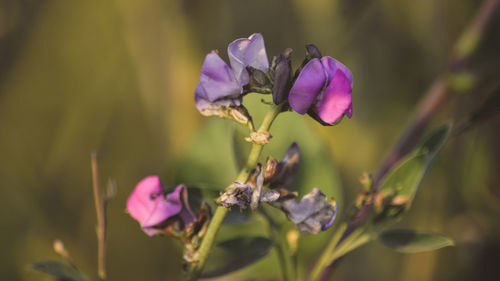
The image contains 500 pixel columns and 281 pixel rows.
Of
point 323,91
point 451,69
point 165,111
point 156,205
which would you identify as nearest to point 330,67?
point 323,91

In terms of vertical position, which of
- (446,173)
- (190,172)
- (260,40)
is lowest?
(446,173)

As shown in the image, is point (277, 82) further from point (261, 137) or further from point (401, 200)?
point (401, 200)

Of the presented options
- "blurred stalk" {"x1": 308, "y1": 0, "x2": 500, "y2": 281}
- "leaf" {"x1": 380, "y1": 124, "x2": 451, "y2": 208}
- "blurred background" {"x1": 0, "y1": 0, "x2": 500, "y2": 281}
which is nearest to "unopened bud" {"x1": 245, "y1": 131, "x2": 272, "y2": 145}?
"leaf" {"x1": 380, "y1": 124, "x2": 451, "y2": 208}

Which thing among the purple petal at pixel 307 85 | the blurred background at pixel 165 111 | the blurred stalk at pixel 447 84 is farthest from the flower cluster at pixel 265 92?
the blurred background at pixel 165 111

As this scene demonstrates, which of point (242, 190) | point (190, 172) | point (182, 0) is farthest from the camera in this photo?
point (182, 0)

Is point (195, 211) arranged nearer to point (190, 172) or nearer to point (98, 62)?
point (190, 172)

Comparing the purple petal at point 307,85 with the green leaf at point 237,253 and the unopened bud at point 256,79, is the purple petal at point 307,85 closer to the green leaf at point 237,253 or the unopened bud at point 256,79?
the unopened bud at point 256,79

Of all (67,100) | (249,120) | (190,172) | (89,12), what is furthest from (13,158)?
(249,120)
